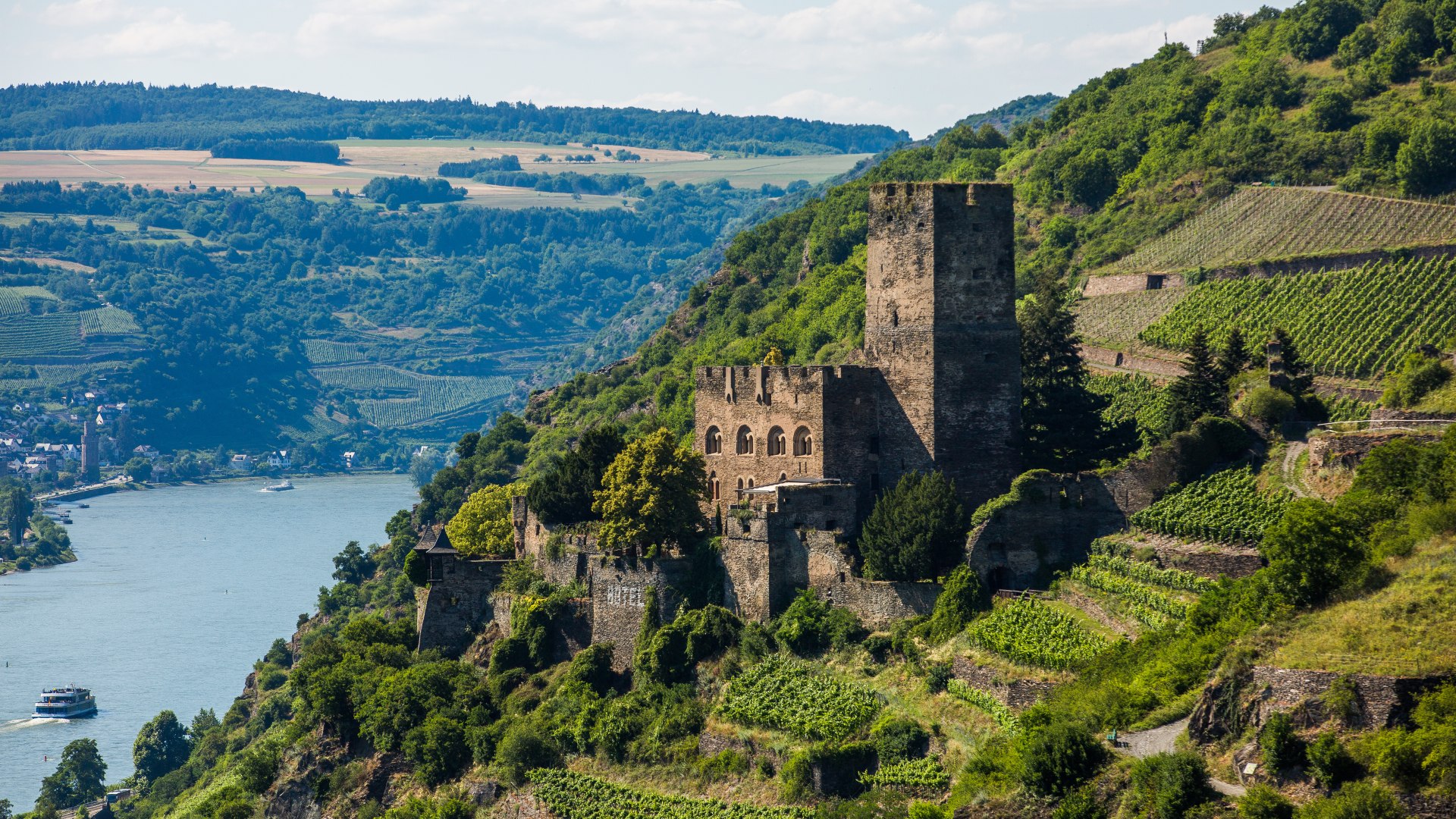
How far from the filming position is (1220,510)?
46.9 meters

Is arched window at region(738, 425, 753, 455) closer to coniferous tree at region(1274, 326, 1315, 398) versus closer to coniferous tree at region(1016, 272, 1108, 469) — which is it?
coniferous tree at region(1016, 272, 1108, 469)

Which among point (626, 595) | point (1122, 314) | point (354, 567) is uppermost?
point (1122, 314)

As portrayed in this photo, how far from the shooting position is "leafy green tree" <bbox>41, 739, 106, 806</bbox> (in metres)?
96.9

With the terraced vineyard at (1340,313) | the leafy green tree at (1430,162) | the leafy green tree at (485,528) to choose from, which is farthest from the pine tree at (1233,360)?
the leafy green tree at (1430,162)

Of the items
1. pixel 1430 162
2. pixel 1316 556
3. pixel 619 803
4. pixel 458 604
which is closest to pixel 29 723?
pixel 458 604

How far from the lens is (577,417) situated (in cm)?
11600

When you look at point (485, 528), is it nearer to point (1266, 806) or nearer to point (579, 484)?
point (579, 484)

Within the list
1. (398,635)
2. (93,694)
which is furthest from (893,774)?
(93,694)

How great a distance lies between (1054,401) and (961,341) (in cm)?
323

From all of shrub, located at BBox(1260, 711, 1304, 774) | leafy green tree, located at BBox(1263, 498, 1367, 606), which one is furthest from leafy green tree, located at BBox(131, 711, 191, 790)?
shrub, located at BBox(1260, 711, 1304, 774)

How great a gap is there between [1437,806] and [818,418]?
2649 centimetres

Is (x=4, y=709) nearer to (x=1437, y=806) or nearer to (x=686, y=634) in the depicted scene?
(x=686, y=634)

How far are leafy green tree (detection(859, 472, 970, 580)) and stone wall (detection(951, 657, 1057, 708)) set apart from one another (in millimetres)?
4042

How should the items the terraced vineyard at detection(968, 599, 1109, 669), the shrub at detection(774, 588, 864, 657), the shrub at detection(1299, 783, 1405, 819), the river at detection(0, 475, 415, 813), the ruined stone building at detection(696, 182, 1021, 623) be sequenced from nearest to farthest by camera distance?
the shrub at detection(1299, 783, 1405, 819) → the terraced vineyard at detection(968, 599, 1109, 669) → the shrub at detection(774, 588, 864, 657) → the ruined stone building at detection(696, 182, 1021, 623) → the river at detection(0, 475, 415, 813)
